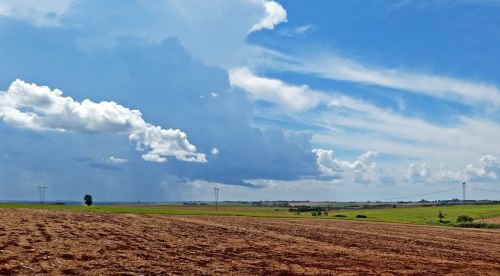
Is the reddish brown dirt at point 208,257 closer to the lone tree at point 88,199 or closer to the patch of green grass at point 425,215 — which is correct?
the patch of green grass at point 425,215

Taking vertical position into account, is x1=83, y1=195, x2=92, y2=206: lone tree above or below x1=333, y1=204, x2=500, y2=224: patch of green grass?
above

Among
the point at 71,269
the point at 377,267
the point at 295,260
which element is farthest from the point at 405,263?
the point at 71,269

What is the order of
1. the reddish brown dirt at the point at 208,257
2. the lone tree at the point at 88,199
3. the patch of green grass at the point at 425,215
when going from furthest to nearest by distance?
the lone tree at the point at 88,199 → the patch of green grass at the point at 425,215 → the reddish brown dirt at the point at 208,257

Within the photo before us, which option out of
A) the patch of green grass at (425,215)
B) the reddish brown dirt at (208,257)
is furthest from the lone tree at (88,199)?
the reddish brown dirt at (208,257)

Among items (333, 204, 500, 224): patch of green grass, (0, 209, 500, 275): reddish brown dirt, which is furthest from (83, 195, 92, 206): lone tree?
(0, 209, 500, 275): reddish brown dirt

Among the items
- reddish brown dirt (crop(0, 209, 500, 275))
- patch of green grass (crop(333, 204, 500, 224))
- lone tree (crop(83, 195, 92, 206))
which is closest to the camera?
reddish brown dirt (crop(0, 209, 500, 275))

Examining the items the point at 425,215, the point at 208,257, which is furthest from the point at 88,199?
the point at 208,257

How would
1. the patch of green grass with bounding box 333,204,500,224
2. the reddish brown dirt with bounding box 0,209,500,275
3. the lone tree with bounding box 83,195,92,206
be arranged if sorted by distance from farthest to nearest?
the lone tree with bounding box 83,195,92,206 → the patch of green grass with bounding box 333,204,500,224 → the reddish brown dirt with bounding box 0,209,500,275

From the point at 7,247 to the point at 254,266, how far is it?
40.3ft

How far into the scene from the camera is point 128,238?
112ft

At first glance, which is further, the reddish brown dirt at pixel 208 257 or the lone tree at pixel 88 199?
the lone tree at pixel 88 199

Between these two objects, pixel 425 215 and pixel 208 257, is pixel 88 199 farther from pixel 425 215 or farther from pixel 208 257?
pixel 208 257

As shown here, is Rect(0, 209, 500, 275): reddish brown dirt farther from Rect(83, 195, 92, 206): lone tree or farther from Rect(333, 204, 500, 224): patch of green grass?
Rect(83, 195, 92, 206): lone tree

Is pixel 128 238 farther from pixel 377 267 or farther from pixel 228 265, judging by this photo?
pixel 377 267
